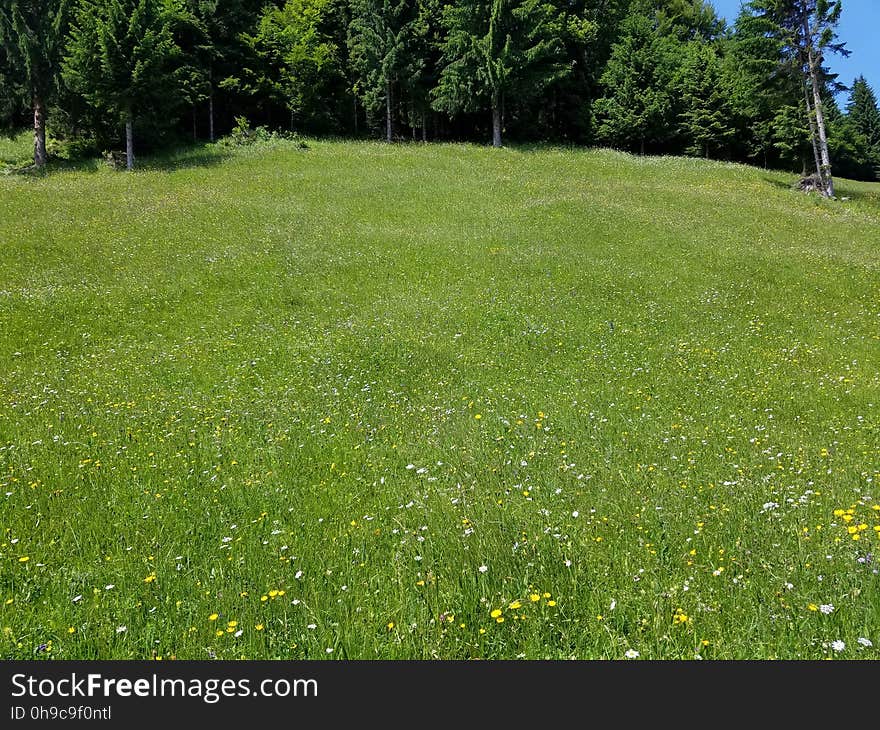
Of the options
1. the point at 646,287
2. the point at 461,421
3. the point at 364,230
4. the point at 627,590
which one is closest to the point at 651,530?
the point at 627,590

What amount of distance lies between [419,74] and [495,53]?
23.3 feet

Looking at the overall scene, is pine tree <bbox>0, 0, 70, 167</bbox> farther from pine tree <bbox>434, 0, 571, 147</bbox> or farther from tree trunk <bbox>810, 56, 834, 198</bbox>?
tree trunk <bbox>810, 56, 834, 198</bbox>

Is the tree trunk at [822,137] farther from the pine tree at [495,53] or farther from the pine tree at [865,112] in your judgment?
the pine tree at [865,112]

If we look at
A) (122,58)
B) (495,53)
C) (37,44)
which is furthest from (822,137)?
(37,44)

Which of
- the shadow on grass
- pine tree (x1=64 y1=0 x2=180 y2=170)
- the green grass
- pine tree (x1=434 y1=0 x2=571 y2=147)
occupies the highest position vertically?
pine tree (x1=434 y1=0 x2=571 y2=147)

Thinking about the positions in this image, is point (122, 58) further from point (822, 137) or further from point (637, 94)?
point (822, 137)

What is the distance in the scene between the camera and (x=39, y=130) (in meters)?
34.7

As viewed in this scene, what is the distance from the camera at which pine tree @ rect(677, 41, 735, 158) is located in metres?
49.8

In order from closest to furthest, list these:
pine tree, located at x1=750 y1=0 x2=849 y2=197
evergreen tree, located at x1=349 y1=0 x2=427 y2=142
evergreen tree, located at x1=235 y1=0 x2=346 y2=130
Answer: pine tree, located at x1=750 y1=0 x2=849 y2=197 → evergreen tree, located at x1=349 y1=0 x2=427 y2=142 → evergreen tree, located at x1=235 y1=0 x2=346 y2=130

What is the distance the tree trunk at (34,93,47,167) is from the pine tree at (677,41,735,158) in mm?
51450

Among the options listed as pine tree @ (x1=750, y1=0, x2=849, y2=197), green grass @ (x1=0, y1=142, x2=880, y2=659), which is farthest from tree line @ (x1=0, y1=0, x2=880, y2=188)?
green grass @ (x1=0, y1=142, x2=880, y2=659)

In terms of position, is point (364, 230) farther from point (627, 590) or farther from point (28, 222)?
point (627, 590)

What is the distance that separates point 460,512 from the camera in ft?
17.3

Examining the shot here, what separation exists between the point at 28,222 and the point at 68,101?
21573 mm
